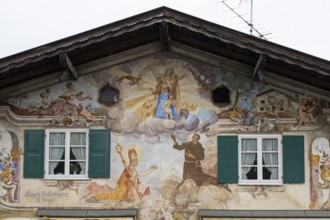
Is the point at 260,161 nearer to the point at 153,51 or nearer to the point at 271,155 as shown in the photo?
the point at 271,155

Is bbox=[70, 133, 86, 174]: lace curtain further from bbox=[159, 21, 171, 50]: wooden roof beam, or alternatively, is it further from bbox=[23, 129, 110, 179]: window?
bbox=[159, 21, 171, 50]: wooden roof beam

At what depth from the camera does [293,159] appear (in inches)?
739

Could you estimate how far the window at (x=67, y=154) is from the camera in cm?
1894

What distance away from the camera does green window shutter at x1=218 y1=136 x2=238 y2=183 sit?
18.8 m

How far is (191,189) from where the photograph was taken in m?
18.8

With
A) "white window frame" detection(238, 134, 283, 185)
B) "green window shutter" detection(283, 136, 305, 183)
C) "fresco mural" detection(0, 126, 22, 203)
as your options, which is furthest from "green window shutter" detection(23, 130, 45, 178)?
"green window shutter" detection(283, 136, 305, 183)

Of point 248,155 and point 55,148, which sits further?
point 55,148

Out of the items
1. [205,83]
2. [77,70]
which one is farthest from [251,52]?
[77,70]

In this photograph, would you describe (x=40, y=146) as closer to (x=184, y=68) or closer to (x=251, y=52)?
(x=184, y=68)

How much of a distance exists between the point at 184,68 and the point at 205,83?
59 centimetres

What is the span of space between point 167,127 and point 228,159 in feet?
4.92

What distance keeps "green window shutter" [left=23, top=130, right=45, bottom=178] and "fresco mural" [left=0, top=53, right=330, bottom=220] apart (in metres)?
0.22

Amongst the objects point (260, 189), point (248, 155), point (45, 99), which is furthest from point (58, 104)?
point (260, 189)

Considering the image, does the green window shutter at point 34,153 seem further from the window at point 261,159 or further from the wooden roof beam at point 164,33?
the window at point 261,159
